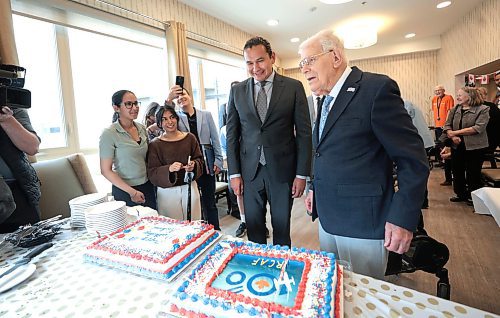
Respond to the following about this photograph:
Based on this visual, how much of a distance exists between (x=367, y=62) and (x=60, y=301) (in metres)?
8.04

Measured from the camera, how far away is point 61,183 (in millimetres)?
2104

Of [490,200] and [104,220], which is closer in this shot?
[104,220]

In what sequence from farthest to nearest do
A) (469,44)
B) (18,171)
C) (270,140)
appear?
(469,44) < (270,140) < (18,171)

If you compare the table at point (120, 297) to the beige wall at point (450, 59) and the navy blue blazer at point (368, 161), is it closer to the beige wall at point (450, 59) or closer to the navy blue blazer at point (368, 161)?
the navy blue blazer at point (368, 161)

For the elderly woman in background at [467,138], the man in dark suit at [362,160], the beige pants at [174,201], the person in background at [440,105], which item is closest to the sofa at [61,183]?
the beige pants at [174,201]

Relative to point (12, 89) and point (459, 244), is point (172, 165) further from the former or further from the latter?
point (459, 244)

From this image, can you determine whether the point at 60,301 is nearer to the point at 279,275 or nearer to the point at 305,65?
the point at 279,275

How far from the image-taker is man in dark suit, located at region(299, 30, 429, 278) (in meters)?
0.93

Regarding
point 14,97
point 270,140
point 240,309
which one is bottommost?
point 240,309

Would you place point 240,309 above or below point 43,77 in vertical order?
below

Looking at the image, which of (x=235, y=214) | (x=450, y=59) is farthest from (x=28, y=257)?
(x=450, y=59)

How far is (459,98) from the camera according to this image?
3.49m

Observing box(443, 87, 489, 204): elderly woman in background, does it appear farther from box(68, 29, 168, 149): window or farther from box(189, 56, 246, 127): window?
box(68, 29, 168, 149): window

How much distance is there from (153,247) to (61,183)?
1.63 meters
